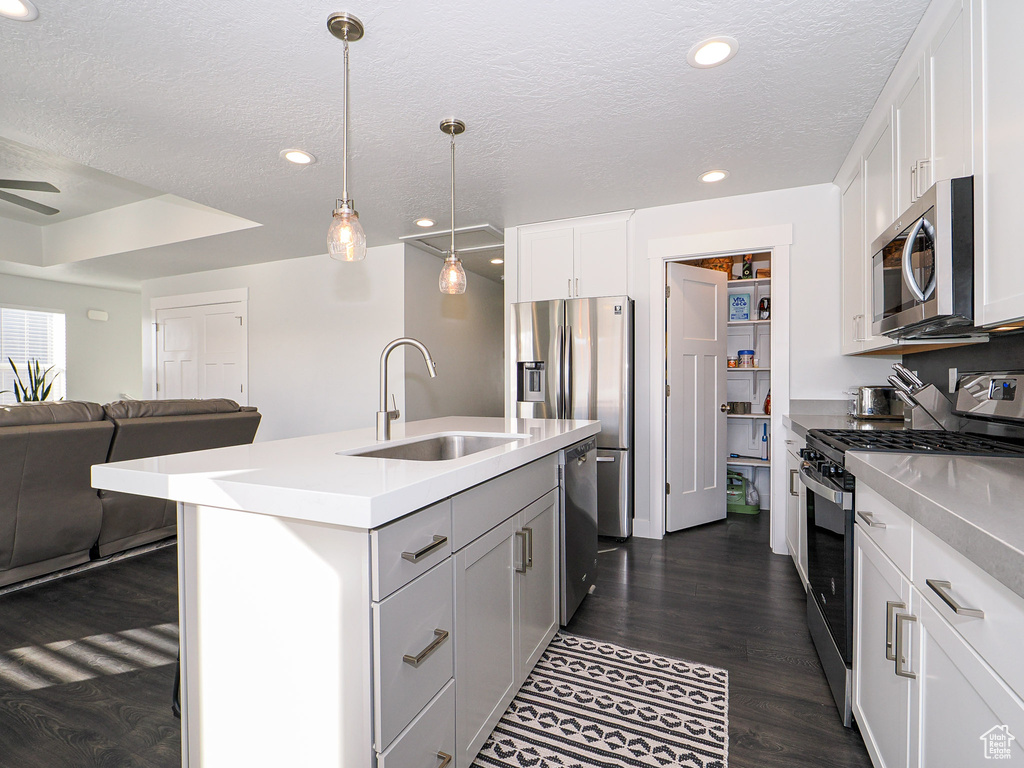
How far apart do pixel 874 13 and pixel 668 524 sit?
3076 mm

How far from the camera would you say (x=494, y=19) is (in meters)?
1.80

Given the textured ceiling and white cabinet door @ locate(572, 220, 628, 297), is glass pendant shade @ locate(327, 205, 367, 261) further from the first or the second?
white cabinet door @ locate(572, 220, 628, 297)

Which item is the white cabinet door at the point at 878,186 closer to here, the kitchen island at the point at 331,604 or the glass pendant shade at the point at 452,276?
the glass pendant shade at the point at 452,276

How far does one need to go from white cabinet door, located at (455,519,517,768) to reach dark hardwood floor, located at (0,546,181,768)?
0.91m

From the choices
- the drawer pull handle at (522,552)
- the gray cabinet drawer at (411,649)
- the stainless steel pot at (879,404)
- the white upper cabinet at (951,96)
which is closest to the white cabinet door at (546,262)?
the stainless steel pot at (879,404)

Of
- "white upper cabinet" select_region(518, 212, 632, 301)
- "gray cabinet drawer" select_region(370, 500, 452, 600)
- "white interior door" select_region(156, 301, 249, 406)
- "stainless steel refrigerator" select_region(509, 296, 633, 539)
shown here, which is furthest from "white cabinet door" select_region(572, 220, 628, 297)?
"white interior door" select_region(156, 301, 249, 406)

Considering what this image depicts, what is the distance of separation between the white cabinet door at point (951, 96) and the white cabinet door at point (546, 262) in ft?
8.27

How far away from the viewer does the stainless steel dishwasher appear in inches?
87.9

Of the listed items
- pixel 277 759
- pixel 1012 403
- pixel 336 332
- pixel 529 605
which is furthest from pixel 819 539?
pixel 336 332

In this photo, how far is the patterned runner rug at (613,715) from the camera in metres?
1.51

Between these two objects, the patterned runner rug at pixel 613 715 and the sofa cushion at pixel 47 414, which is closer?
the patterned runner rug at pixel 613 715

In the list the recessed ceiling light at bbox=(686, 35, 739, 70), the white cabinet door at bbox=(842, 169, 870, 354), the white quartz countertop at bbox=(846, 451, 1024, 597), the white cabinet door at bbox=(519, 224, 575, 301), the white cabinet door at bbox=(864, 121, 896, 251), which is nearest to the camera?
the white quartz countertop at bbox=(846, 451, 1024, 597)

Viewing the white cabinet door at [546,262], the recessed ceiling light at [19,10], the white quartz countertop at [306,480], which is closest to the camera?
the white quartz countertop at [306,480]

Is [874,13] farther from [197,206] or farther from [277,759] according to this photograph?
[197,206]
